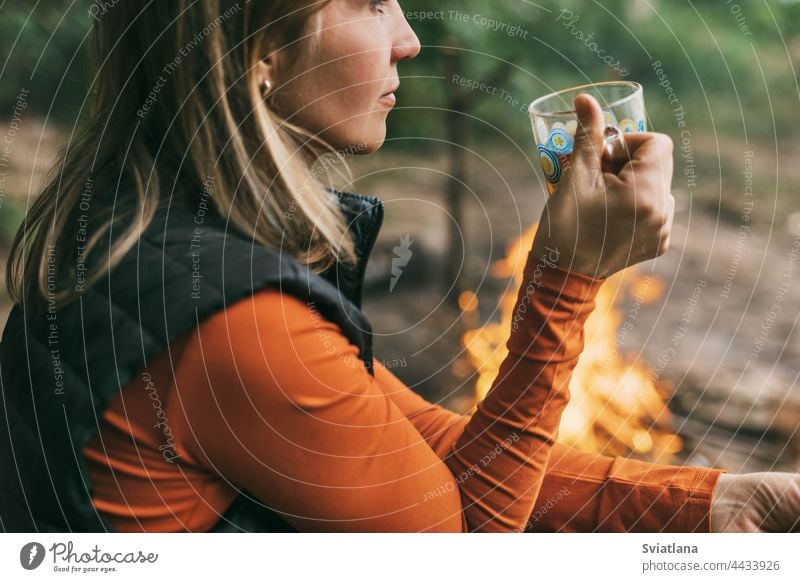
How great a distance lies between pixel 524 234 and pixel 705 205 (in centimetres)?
32

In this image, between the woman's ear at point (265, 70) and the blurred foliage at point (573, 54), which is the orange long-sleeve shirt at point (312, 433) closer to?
the woman's ear at point (265, 70)

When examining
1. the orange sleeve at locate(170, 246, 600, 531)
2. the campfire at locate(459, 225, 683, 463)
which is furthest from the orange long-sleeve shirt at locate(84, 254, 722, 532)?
the campfire at locate(459, 225, 683, 463)

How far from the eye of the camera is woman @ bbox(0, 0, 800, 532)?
2.00 ft

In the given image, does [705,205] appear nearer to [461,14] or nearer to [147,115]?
[461,14]

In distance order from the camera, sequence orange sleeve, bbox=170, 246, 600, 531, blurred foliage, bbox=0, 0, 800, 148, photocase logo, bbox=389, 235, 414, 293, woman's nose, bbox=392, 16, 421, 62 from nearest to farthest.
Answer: orange sleeve, bbox=170, 246, 600, 531 < woman's nose, bbox=392, 16, 421, 62 < blurred foliage, bbox=0, 0, 800, 148 < photocase logo, bbox=389, 235, 414, 293

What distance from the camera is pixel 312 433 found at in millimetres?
625

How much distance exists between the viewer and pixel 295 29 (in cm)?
66

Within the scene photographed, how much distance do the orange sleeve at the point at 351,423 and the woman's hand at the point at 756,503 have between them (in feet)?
0.67

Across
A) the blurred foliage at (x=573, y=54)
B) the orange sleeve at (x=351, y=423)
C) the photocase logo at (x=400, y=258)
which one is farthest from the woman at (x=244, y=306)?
the photocase logo at (x=400, y=258)

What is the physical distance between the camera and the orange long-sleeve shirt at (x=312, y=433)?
60 cm

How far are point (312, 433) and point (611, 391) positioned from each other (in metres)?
0.62

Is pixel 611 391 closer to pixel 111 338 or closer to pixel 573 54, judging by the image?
pixel 573 54
